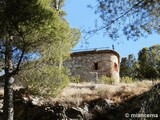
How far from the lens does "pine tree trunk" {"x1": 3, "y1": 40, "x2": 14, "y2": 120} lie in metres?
9.91

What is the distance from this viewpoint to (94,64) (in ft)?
67.8

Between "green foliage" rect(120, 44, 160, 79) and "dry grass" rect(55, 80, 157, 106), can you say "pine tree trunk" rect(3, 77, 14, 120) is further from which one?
"green foliage" rect(120, 44, 160, 79)

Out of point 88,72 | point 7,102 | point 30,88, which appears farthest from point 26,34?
point 88,72

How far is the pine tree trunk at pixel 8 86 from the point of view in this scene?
Result: 9.91 metres

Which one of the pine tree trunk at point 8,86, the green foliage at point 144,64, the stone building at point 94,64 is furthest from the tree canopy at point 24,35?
the green foliage at point 144,64

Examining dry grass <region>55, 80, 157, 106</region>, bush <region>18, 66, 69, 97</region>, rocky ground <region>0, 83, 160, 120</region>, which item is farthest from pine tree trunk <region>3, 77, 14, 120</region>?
dry grass <region>55, 80, 157, 106</region>

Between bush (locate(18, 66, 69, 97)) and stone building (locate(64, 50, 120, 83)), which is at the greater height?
stone building (locate(64, 50, 120, 83))

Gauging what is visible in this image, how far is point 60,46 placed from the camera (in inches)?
430

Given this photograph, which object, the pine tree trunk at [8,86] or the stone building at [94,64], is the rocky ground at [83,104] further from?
the stone building at [94,64]

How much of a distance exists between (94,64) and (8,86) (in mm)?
11065

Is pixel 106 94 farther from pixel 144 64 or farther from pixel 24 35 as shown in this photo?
pixel 144 64

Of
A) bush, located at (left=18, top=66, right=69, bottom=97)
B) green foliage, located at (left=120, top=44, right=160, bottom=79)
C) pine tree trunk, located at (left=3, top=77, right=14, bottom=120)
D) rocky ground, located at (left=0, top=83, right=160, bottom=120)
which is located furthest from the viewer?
green foliage, located at (left=120, top=44, right=160, bottom=79)

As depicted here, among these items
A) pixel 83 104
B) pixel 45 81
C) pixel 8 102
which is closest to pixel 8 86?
pixel 8 102

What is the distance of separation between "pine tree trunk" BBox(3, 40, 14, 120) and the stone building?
10117 millimetres
